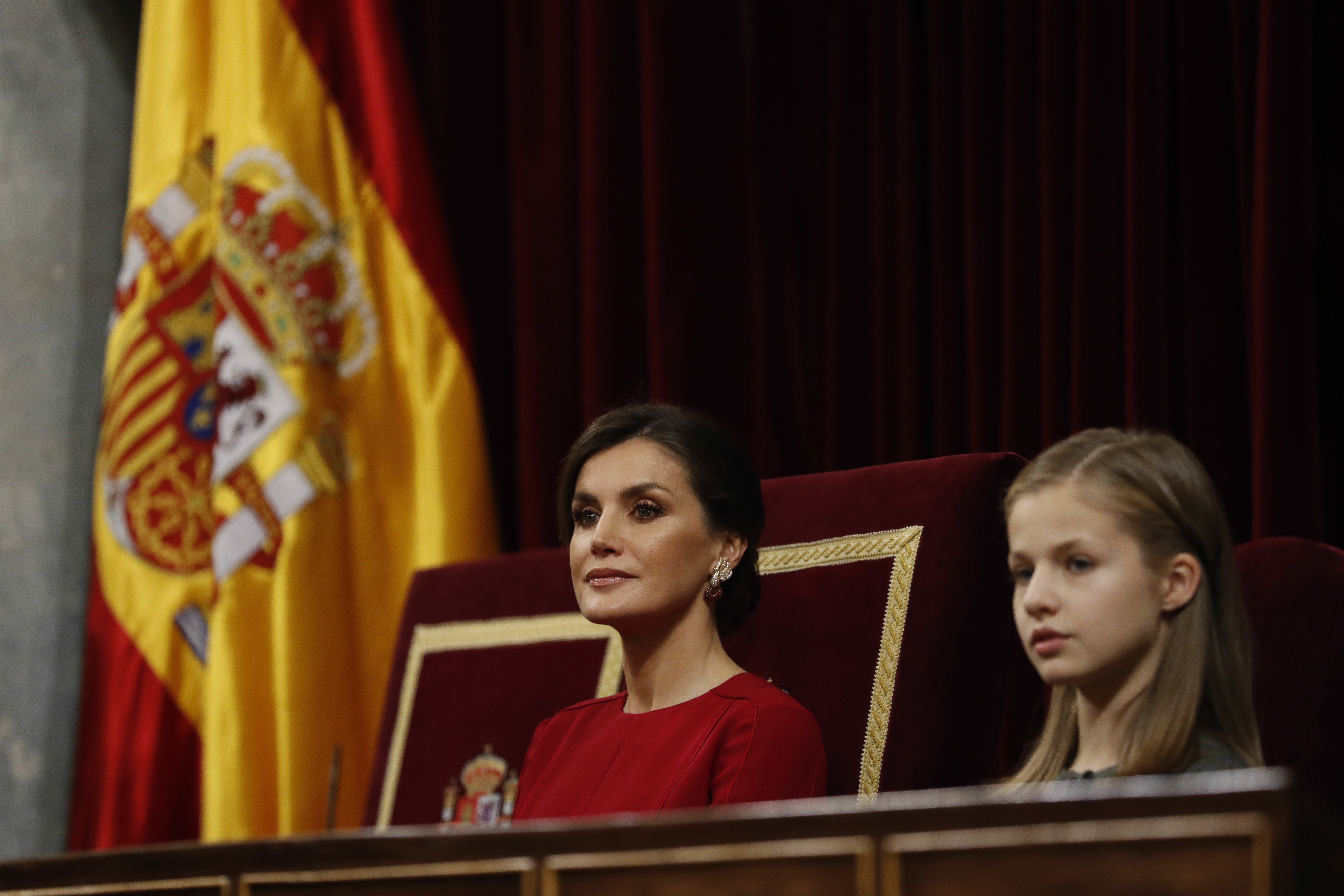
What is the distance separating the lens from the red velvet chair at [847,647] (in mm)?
2035

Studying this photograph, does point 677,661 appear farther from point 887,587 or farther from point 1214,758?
point 1214,758

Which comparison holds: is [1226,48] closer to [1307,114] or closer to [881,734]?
[1307,114]

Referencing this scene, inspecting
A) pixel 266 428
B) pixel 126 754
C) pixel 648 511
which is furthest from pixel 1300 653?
pixel 126 754

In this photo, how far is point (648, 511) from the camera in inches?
81.0

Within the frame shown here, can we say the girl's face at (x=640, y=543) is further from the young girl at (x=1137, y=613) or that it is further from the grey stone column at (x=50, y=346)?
the grey stone column at (x=50, y=346)

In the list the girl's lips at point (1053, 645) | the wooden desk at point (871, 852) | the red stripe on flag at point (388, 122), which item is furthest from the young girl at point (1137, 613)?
the red stripe on flag at point (388, 122)

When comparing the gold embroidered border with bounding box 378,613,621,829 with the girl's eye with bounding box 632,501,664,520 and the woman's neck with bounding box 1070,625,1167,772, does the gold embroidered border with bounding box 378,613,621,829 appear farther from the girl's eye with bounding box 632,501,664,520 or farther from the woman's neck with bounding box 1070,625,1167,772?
the woman's neck with bounding box 1070,625,1167,772

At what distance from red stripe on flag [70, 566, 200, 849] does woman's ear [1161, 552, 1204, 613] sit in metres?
2.58

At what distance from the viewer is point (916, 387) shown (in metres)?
2.84

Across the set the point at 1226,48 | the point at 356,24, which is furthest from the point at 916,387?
the point at 356,24

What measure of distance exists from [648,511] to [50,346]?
2301 mm

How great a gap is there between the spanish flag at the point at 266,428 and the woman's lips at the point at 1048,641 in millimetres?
1885

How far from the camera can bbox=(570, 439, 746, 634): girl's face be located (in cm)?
201

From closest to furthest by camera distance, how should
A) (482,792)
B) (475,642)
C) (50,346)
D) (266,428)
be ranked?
(482,792) < (475,642) < (266,428) < (50,346)
